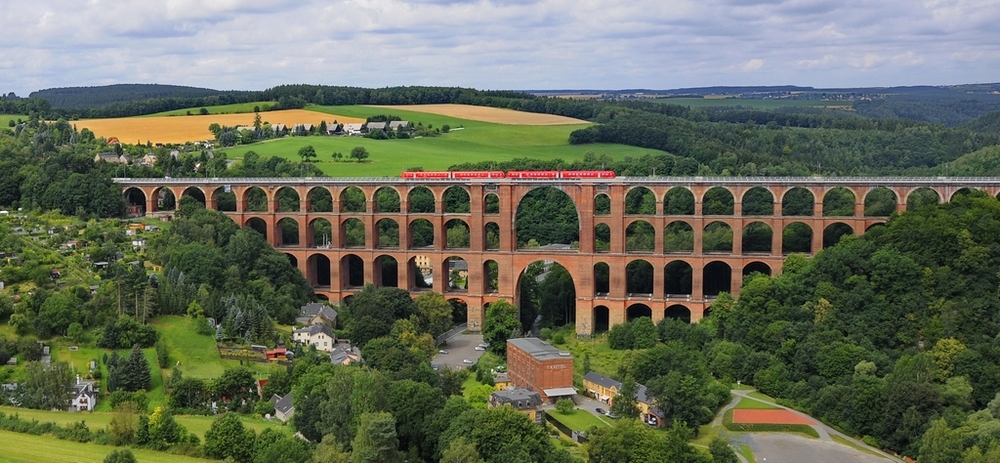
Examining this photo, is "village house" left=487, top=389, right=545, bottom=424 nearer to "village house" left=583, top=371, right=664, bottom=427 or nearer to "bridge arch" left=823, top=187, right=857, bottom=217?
"village house" left=583, top=371, right=664, bottom=427

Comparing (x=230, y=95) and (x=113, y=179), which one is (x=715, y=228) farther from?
(x=230, y=95)

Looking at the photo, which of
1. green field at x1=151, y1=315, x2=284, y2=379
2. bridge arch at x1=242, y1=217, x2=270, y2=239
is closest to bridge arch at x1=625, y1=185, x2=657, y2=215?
bridge arch at x1=242, y1=217, x2=270, y2=239

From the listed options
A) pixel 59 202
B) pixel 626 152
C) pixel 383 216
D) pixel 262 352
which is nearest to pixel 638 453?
pixel 262 352

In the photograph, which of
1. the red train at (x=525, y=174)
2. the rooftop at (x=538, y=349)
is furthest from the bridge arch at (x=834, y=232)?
the rooftop at (x=538, y=349)

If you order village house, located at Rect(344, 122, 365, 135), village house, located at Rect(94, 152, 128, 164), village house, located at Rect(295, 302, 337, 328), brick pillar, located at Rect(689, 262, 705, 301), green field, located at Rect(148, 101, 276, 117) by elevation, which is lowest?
village house, located at Rect(295, 302, 337, 328)

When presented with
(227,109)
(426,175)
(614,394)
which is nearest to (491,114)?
(227,109)

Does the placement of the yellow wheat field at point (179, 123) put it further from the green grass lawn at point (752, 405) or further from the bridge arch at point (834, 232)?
the green grass lawn at point (752, 405)
